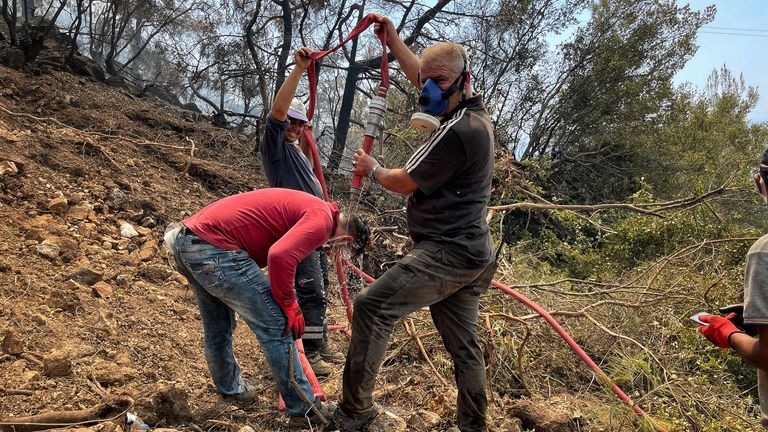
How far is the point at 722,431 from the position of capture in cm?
312

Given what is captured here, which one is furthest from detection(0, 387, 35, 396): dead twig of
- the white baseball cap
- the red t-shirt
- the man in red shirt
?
the white baseball cap

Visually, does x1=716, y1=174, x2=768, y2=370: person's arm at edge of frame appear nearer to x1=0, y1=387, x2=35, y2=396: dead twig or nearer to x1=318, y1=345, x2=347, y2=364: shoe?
x1=318, y1=345, x2=347, y2=364: shoe

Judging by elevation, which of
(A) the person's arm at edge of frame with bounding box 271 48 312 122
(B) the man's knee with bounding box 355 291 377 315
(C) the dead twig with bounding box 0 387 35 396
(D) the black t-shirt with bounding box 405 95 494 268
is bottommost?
(C) the dead twig with bounding box 0 387 35 396

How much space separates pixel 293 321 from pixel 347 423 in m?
0.52

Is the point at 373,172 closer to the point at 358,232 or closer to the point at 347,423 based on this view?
the point at 358,232

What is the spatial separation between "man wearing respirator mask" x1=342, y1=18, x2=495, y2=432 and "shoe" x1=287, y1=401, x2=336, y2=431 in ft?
0.15

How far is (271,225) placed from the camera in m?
2.55

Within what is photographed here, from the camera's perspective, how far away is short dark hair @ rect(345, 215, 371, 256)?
8.58 feet

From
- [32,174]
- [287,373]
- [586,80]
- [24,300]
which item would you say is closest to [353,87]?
[586,80]

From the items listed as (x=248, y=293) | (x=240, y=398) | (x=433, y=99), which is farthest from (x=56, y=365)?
(x=433, y=99)

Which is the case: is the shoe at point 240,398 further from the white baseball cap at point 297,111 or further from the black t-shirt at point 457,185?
the white baseball cap at point 297,111

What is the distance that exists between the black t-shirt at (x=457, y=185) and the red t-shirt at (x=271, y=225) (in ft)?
1.48

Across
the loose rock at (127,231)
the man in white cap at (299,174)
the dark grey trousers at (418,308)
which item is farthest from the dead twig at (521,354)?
the loose rock at (127,231)

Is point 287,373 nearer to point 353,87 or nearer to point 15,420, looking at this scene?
point 15,420
